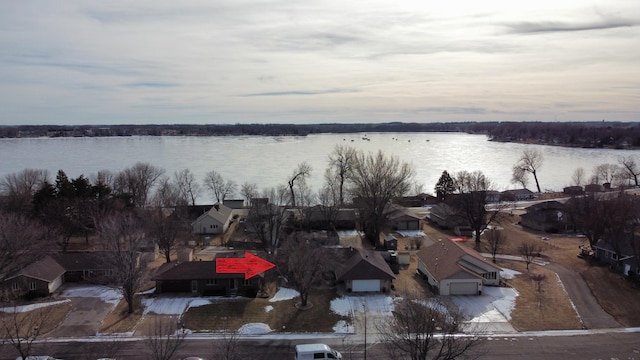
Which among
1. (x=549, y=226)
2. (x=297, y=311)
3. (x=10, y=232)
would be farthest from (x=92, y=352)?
(x=549, y=226)

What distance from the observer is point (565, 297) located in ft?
82.7

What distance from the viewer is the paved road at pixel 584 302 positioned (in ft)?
72.1

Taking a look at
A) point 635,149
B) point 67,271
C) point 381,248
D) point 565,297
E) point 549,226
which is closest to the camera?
point 565,297

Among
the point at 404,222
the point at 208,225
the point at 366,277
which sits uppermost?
the point at 404,222

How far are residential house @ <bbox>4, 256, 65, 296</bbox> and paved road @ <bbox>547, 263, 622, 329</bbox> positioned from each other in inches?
1128

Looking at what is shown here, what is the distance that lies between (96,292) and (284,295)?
11004mm

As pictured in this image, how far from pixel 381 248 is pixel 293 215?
10405 millimetres

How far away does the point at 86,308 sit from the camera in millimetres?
23891

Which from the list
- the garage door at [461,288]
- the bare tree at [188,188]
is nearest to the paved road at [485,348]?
the garage door at [461,288]

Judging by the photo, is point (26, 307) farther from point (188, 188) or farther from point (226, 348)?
point (188, 188)

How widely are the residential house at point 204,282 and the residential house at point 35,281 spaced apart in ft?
19.8

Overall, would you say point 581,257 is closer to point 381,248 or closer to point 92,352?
point 381,248

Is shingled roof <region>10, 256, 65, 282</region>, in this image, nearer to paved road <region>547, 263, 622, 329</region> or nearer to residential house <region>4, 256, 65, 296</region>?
residential house <region>4, 256, 65, 296</region>

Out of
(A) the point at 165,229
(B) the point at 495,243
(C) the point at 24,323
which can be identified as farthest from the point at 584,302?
(C) the point at 24,323
